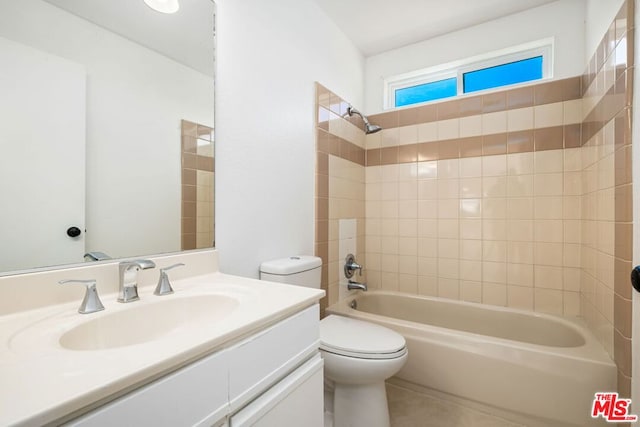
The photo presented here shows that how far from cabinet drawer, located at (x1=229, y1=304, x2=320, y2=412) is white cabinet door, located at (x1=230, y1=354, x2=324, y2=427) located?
2 cm

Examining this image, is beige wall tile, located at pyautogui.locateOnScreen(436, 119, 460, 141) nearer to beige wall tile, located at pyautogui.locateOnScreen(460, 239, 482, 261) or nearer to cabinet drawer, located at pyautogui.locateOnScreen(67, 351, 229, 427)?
beige wall tile, located at pyautogui.locateOnScreen(460, 239, 482, 261)

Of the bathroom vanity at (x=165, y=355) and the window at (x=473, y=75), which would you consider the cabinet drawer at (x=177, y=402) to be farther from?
the window at (x=473, y=75)

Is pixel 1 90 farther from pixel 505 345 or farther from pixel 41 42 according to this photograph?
pixel 505 345

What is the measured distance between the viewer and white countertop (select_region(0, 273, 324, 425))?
384 mm

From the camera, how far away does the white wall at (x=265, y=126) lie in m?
1.26

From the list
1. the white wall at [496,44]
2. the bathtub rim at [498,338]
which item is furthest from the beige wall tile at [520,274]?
the white wall at [496,44]

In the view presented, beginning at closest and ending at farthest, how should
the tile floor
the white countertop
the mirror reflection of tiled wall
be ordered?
the white countertop → the mirror reflection of tiled wall → the tile floor

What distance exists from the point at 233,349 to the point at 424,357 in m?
1.37

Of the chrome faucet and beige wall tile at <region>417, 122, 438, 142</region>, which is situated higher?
beige wall tile at <region>417, 122, 438, 142</region>

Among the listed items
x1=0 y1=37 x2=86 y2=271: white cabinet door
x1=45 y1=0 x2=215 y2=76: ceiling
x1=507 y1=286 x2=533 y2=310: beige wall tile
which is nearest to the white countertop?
x1=0 y1=37 x2=86 y2=271: white cabinet door

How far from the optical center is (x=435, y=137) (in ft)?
7.47

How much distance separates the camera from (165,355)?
51cm

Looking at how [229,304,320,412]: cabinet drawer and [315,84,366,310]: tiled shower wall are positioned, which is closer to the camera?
[229,304,320,412]: cabinet drawer

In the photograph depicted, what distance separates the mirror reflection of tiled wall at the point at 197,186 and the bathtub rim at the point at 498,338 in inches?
43.5
